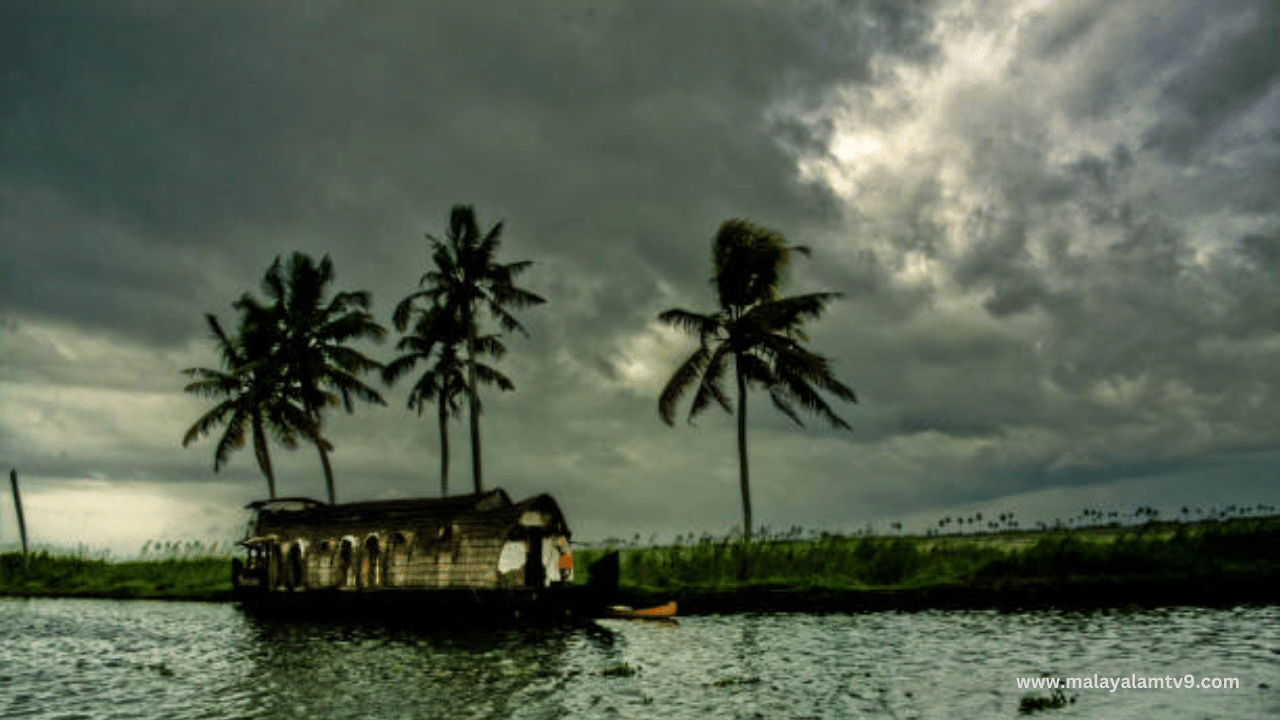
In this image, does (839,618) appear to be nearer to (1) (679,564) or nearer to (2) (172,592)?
(1) (679,564)

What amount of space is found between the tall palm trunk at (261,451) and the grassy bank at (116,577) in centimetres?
602

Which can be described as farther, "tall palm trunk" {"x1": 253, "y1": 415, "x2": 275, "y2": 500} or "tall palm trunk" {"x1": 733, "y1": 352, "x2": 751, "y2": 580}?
"tall palm trunk" {"x1": 253, "y1": 415, "x2": 275, "y2": 500}

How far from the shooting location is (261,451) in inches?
1885

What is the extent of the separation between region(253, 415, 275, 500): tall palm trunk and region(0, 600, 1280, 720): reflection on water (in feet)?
63.8

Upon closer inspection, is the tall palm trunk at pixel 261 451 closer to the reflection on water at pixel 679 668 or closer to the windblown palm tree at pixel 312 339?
the windblown palm tree at pixel 312 339

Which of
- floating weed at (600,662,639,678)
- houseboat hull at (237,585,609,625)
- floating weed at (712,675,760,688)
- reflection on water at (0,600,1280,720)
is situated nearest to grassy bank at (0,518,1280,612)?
reflection on water at (0,600,1280,720)

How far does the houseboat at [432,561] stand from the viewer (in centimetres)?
2822

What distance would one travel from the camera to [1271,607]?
23203 millimetres

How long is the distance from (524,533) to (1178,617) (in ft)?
64.3

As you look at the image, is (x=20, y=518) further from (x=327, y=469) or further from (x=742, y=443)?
(x=742, y=443)

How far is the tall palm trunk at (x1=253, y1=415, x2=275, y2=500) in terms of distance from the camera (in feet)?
155

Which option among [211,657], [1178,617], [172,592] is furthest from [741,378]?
[172,592]

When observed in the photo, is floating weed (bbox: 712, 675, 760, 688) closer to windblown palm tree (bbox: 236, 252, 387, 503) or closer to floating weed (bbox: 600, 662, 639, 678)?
floating weed (bbox: 600, 662, 639, 678)

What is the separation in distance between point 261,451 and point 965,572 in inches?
1465
